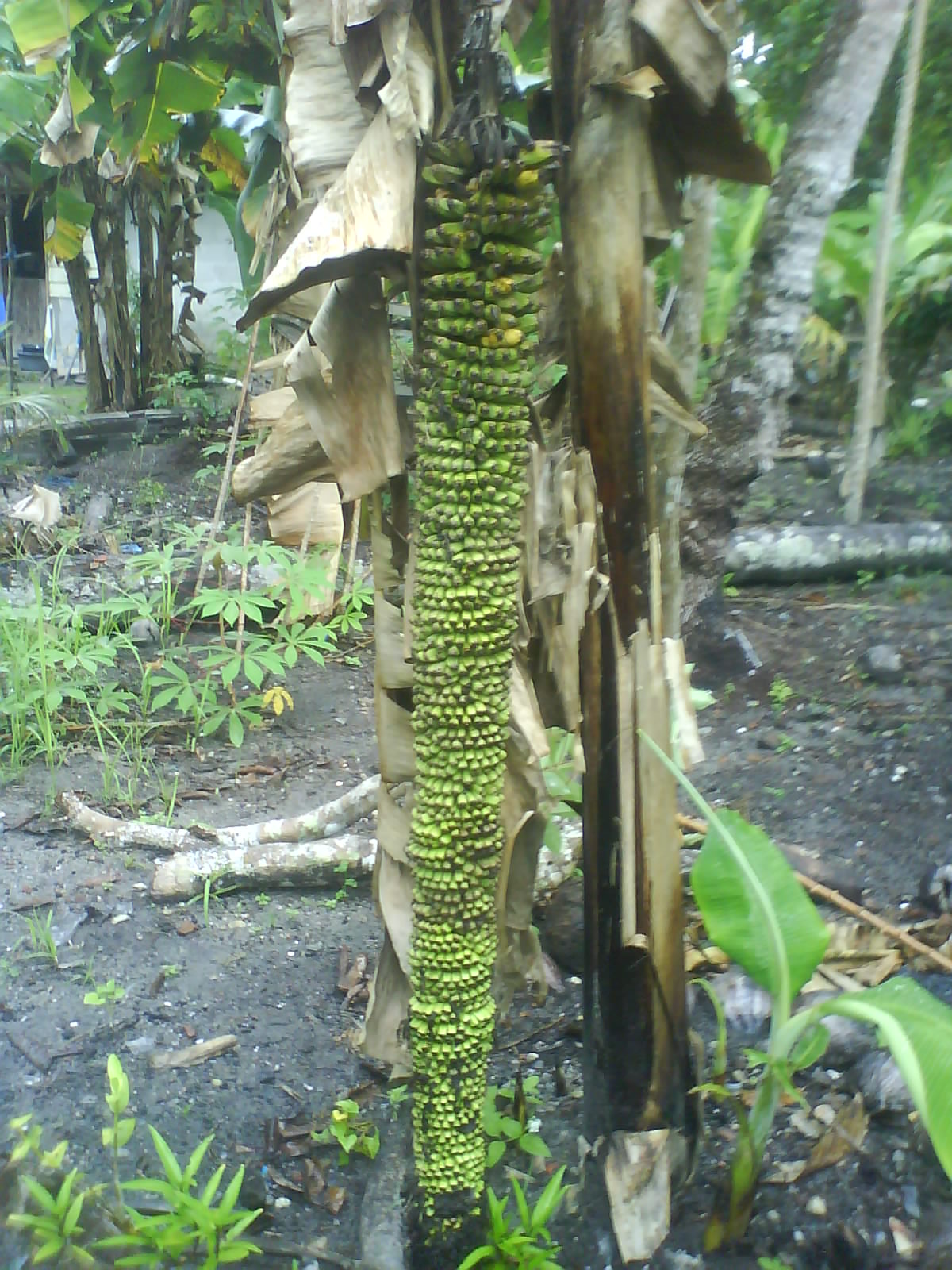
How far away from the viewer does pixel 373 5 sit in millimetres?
737

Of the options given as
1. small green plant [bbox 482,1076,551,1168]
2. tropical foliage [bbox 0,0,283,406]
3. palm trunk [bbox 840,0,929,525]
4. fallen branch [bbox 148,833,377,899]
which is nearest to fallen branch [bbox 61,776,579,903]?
fallen branch [bbox 148,833,377,899]

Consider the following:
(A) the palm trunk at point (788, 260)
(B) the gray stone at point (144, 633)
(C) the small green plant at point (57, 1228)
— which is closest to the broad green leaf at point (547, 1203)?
(C) the small green plant at point (57, 1228)

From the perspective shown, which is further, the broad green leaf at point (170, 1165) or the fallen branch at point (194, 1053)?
the fallen branch at point (194, 1053)

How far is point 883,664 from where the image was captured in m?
2.19

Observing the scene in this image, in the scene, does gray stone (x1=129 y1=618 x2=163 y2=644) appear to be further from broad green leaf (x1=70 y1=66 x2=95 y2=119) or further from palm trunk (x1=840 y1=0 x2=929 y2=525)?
palm trunk (x1=840 y1=0 x2=929 y2=525)

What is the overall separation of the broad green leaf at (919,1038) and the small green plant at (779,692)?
1381 mm

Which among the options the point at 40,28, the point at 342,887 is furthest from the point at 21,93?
the point at 342,887

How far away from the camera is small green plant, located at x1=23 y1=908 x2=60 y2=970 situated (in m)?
1.57

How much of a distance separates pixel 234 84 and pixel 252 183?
1.20 ft

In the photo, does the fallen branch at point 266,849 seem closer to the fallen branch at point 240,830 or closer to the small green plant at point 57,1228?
the fallen branch at point 240,830

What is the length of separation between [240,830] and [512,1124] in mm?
967

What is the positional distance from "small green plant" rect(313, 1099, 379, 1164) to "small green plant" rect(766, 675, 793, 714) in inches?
55.5

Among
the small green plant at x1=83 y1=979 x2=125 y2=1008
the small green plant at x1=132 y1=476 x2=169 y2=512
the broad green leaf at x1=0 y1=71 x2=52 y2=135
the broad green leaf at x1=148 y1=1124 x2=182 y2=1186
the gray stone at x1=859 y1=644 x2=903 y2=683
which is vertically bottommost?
the small green plant at x1=83 y1=979 x2=125 y2=1008

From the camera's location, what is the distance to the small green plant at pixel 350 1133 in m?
1.16
